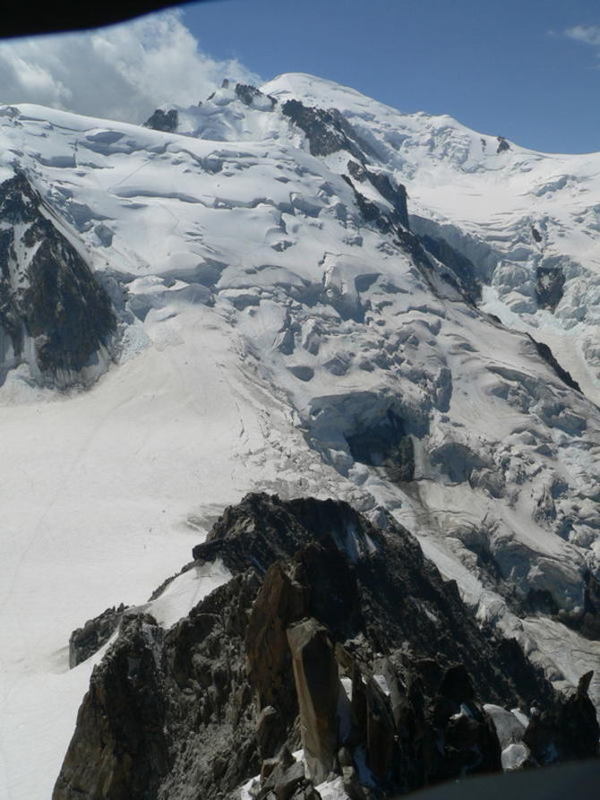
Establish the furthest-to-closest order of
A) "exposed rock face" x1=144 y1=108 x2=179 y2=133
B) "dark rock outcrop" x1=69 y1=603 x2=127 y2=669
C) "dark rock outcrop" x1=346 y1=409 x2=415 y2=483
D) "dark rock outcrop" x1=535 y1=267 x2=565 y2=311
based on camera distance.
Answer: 1. "exposed rock face" x1=144 y1=108 x2=179 y2=133
2. "dark rock outcrop" x1=535 y1=267 x2=565 y2=311
3. "dark rock outcrop" x1=346 y1=409 x2=415 y2=483
4. "dark rock outcrop" x1=69 y1=603 x2=127 y2=669

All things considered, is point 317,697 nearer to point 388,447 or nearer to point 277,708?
point 277,708

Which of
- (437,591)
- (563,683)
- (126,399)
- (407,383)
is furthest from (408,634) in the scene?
(407,383)

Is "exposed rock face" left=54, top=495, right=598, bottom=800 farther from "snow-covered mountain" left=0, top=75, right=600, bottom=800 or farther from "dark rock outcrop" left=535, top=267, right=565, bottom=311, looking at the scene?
"dark rock outcrop" left=535, top=267, right=565, bottom=311

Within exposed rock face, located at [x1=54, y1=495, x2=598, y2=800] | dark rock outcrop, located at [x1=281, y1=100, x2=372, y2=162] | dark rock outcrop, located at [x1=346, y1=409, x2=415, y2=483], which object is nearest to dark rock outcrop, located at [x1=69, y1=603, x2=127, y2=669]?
exposed rock face, located at [x1=54, y1=495, x2=598, y2=800]

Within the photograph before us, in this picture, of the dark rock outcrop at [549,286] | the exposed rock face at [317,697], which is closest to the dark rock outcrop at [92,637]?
the exposed rock face at [317,697]

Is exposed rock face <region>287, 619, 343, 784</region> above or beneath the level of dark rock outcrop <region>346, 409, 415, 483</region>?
above

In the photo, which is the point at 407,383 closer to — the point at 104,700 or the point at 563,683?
the point at 563,683
